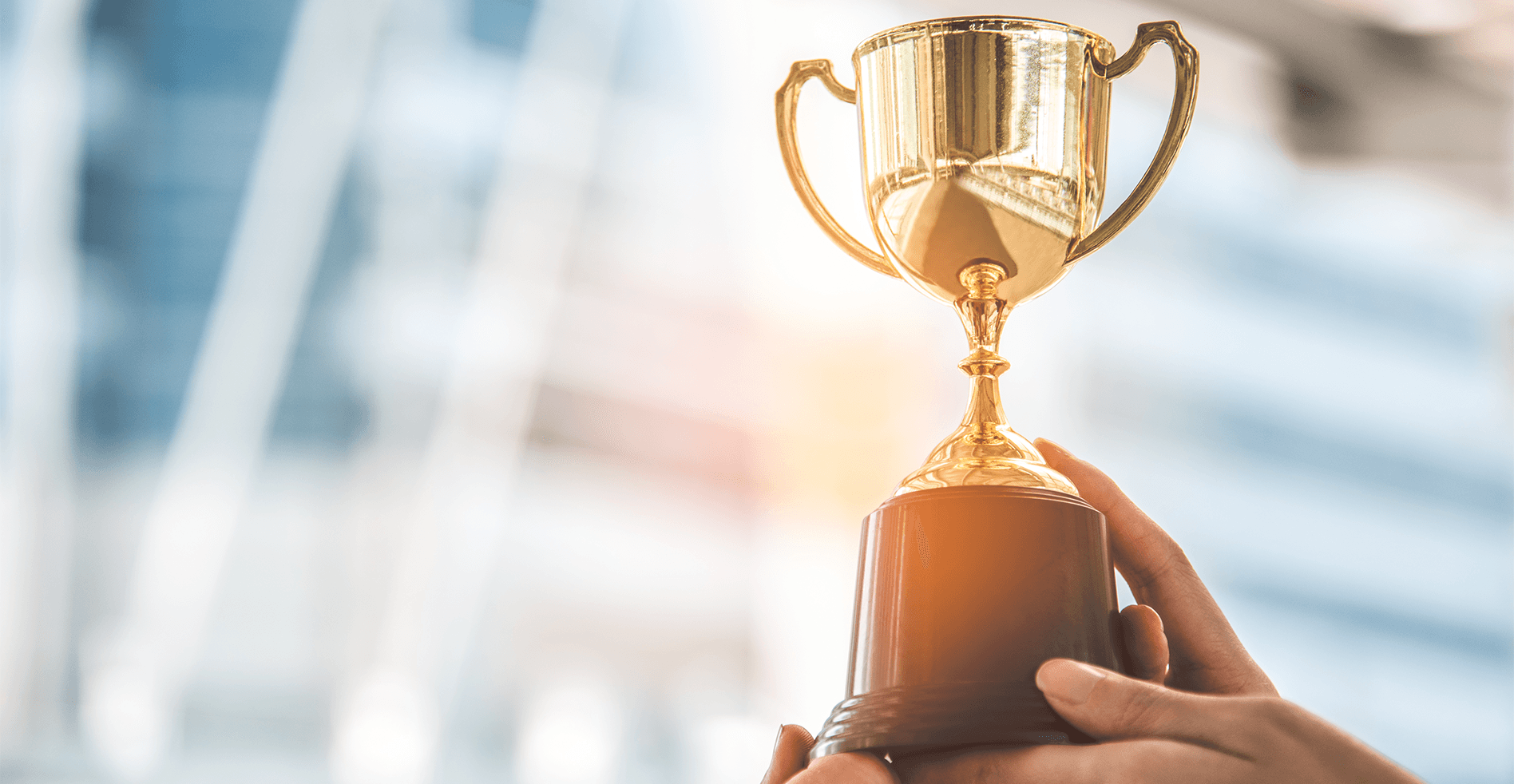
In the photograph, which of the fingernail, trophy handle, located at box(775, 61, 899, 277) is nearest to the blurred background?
trophy handle, located at box(775, 61, 899, 277)

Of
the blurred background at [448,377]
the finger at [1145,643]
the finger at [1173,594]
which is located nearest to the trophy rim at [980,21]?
the finger at [1173,594]

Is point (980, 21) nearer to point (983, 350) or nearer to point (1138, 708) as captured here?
point (983, 350)

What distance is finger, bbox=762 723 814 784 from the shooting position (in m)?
1.01

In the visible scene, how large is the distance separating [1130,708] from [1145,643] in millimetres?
179

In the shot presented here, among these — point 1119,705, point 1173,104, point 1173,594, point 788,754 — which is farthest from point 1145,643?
point 1173,104

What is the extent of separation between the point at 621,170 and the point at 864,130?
19.4 feet

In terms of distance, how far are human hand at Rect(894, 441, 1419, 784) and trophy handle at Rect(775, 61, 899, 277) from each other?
0.72 feet

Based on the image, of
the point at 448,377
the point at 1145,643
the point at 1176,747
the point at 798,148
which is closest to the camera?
the point at 1176,747

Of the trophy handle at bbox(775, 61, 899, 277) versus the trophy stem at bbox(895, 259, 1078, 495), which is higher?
the trophy handle at bbox(775, 61, 899, 277)

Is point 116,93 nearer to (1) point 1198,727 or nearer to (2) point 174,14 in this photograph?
(2) point 174,14

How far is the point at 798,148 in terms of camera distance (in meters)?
1.16

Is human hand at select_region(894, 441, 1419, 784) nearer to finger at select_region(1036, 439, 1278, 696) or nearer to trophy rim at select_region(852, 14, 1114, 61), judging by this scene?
finger at select_region(1036, 439, 1278, 696)

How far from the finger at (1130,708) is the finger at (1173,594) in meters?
0.15

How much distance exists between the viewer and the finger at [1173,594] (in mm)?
1021
